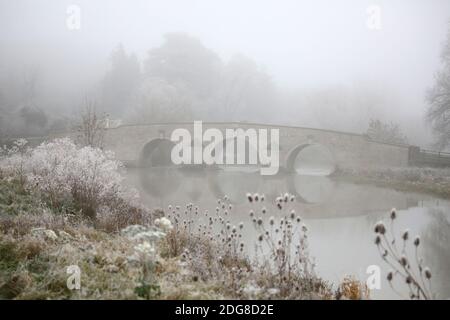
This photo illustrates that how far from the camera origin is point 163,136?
100 ft

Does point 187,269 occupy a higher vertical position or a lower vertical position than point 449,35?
lower

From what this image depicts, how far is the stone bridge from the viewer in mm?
26328

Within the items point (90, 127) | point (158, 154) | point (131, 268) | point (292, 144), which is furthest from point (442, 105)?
point (131, 268)

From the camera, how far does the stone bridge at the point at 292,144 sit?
26.3 m

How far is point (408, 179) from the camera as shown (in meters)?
21.6

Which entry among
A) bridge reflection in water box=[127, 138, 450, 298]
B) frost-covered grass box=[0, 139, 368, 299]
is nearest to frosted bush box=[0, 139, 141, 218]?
frost-covered grass box=[0, 139, 368, 299]

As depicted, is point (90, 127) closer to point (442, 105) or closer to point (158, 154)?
point (158, 154)

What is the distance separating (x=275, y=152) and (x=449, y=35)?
1280 cm

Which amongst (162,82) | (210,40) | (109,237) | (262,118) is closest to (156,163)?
(162,82)

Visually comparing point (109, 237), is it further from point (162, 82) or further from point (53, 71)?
point (53, 71)

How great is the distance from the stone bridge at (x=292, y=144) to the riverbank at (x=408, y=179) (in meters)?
1.55

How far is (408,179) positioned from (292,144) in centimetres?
863

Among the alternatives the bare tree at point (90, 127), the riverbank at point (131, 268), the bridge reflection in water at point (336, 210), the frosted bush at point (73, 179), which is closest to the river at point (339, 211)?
the bridge reflection in water at point (336, 210)

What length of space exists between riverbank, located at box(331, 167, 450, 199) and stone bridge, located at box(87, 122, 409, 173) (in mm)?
1546
